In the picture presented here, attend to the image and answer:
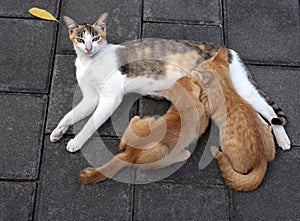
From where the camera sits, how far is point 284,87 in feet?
9.78

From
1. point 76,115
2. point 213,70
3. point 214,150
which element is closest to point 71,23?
point 76,115

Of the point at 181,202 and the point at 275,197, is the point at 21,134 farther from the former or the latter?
the point at 275,197

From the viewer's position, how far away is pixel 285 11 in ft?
10.9

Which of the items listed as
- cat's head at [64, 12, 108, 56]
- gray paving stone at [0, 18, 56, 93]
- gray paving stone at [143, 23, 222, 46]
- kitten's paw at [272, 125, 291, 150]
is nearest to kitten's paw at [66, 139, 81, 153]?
gray paving stone at [0, 18, 56, 93]

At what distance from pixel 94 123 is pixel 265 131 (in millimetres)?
1014

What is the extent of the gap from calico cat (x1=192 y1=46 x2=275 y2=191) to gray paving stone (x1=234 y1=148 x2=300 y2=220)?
0.27 ft

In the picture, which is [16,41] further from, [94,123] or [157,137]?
[157,137]

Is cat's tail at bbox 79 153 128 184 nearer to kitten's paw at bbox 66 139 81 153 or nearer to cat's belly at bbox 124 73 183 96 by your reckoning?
kitten's paw at bbox 66 139 81 153

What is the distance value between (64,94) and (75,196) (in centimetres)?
69

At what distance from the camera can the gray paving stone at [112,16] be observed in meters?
3.11

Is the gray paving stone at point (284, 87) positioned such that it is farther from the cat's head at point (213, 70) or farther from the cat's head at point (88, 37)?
the cat's head at point (88, 37)

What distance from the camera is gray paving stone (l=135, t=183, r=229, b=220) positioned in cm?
257

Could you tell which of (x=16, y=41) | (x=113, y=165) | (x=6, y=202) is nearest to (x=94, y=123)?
(x=113, y=165)

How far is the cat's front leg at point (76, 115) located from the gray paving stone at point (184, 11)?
2.65ft
